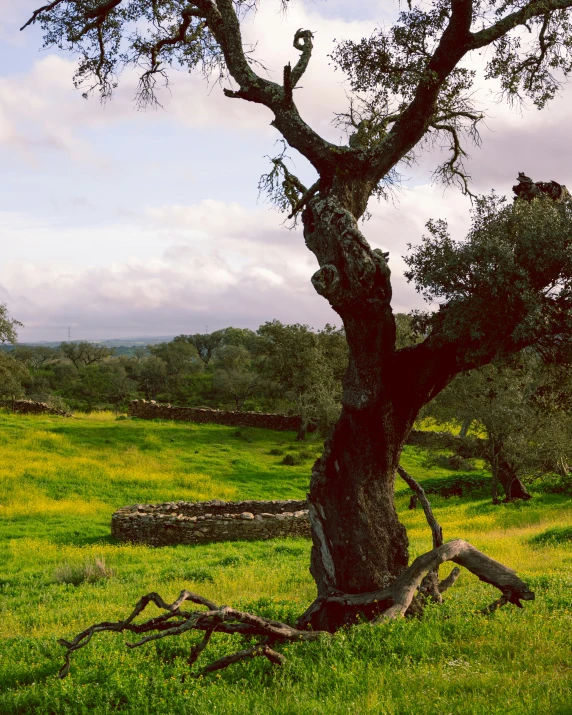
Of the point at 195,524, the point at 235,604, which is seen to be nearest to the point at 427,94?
the point at 235,604

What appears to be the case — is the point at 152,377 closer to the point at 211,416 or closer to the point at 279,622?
the point at 211,416

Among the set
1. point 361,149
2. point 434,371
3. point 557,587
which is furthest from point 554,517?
point 361,149

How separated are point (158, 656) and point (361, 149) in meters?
9.41

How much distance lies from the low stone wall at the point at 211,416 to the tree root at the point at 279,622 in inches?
1528

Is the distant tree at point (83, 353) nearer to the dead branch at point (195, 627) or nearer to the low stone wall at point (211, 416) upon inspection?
the low stone wall at point (211, 416)

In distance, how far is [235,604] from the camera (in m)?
11.9

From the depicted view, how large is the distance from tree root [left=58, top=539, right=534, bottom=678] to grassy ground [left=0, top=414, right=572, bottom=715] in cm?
27

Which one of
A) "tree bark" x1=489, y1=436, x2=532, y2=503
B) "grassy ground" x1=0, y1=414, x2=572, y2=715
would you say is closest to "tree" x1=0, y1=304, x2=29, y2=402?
"grassy ground" x1=0, y1=414, x2=572, y2=715

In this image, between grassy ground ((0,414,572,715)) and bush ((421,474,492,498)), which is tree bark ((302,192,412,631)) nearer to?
grassy ground ((0,414,572,715))

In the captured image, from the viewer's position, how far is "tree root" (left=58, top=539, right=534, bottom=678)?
747 cm

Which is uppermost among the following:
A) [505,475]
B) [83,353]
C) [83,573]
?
[83,353]

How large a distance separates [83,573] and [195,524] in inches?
263

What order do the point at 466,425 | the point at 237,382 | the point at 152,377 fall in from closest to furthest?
the point at 466,425 → the point at 237,382 → the point at 152,377

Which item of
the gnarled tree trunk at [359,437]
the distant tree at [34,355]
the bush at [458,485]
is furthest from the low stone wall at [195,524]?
the distant tree at [34,355]
